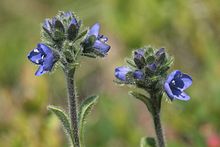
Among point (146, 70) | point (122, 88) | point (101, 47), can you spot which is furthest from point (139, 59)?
point (122, 88)

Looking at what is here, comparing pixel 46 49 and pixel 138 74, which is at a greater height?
pixel 46 49

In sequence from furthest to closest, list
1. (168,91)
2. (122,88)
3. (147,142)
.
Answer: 1. (122,88)
2. (147,142)
3. (168,91)

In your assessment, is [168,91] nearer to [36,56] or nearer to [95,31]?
[95,31]

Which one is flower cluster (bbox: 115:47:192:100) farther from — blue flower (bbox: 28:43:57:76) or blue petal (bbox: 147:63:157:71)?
blue flower (bbox: 28:43:57:76)

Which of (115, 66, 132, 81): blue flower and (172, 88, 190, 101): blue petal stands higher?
(115, 66, 132, 81): blue flower

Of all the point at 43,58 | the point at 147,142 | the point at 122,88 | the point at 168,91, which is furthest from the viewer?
the point at 122,88

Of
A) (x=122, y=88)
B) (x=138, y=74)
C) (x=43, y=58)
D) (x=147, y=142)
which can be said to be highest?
(x=122, y=88)

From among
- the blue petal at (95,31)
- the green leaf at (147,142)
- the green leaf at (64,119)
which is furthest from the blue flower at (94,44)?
the green leaf at (147,142)

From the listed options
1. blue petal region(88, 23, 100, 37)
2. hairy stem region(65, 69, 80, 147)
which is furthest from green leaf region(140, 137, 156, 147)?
blue petal region(88, 23, 100, 37)
